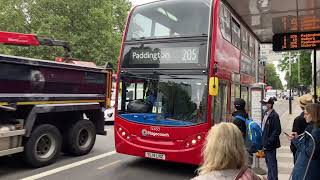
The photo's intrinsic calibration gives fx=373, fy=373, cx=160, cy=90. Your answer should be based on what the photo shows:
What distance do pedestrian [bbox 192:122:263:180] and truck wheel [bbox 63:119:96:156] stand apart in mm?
7288

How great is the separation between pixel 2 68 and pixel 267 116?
16.3 ft

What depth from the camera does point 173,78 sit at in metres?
7.84

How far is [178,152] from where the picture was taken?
24.7 ft

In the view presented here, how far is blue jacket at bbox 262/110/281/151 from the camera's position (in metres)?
6.49

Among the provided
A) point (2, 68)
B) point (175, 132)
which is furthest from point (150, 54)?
point (2, 68)

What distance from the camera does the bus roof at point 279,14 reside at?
7.72m

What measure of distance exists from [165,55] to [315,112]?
169 inches

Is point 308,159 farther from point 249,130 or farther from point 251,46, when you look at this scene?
point 251,46

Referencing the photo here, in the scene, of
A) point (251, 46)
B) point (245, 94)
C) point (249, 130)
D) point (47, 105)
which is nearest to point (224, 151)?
point (249, 130)

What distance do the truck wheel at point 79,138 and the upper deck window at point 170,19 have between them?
2.70 m

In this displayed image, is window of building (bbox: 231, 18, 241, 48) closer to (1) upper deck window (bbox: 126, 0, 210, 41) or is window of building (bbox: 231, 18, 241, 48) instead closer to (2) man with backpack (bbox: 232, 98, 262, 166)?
(1) upper deck window (bbox: 126, 0, 210, 41)

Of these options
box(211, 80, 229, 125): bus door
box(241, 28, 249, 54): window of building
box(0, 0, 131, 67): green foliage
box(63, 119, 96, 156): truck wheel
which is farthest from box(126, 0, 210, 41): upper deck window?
box(0, 0, 131, 67): green foliage

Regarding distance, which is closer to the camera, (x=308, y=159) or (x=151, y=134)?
(x=308, y=159)

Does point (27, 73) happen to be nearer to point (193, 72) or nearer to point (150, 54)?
point (150, 54)
